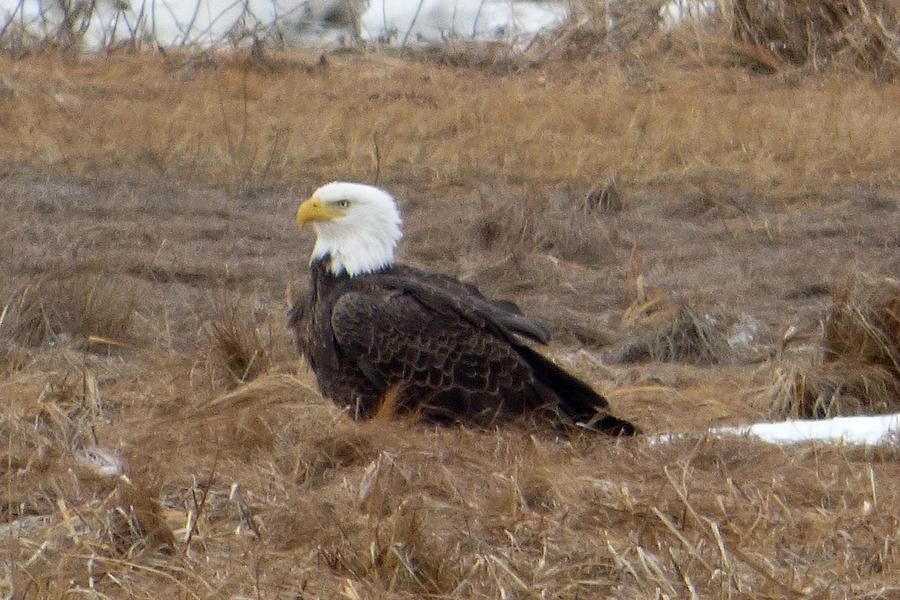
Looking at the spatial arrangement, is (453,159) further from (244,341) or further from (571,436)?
(571,436)

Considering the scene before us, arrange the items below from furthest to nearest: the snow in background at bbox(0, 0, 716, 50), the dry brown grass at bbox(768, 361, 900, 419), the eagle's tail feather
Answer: the snow in background at bbox(0, 0, 716, 50) → the dry brown grass at bbox(768, 361, 900, 419) → the eagle's tail feather

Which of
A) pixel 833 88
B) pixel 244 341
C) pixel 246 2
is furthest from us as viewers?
pixel 246 2

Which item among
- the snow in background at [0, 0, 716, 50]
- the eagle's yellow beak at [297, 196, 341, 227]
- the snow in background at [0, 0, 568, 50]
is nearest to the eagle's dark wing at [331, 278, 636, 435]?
the eagle's yellow beak at [297, 196, 341, 227]

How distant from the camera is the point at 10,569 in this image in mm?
4250

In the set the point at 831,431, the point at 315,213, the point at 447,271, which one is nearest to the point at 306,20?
the point at 447,271

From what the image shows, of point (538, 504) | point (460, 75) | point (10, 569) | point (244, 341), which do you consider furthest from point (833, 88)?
point (10, 569)

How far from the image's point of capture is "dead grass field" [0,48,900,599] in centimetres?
435

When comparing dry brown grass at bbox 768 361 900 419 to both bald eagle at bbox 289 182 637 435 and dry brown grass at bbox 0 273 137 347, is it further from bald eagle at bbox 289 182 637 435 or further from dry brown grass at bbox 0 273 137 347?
dry brown grass at bbox 0 273 137 347

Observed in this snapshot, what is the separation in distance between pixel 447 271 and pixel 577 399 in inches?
125

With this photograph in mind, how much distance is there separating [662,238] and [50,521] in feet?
19.3

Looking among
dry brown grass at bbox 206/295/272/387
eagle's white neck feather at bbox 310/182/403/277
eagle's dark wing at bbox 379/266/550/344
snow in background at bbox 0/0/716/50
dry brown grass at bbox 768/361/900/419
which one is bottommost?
dry brown grass at bbox 768/361/900/419

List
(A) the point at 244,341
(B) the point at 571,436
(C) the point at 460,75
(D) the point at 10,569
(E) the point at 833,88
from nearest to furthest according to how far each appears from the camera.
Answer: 1. (D) the point at 10,569
2. (B) the point at 571,436
3. (A) the point at 244,341
4. (E) the point at 833,88
5. (C) the point at 460,75

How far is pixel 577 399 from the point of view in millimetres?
6254

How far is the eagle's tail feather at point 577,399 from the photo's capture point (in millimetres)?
6027
